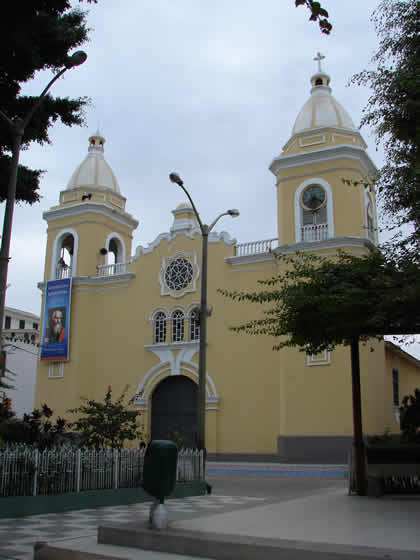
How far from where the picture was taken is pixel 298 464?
62.3ft

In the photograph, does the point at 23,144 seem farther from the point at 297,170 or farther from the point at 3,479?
the point at 297,170

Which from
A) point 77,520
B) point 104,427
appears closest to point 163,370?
point 104,427

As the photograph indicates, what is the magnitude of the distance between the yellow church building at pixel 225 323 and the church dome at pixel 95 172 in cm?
7

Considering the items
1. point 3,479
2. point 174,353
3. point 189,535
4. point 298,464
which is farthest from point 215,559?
point 174,353

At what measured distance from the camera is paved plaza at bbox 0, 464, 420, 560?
5.03 m

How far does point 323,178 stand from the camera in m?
21.9

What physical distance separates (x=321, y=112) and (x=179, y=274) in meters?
8.77

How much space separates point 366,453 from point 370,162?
580 inches

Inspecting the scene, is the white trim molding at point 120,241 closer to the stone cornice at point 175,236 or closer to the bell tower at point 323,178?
the stone cornice at point 175,236

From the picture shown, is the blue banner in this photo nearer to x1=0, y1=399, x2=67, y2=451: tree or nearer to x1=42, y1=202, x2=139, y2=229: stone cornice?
x1=42, y1=202, x2=139, y2=229: stone cornice

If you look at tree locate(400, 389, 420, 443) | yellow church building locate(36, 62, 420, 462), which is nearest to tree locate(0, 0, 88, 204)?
tree locate(400, 389, 420, 443)

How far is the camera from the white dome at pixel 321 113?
2261cm

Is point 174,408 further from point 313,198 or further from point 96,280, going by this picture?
point 313,198

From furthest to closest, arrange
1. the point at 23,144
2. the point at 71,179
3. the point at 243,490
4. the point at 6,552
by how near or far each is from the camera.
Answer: the point at 71,179, the point at 243,490, the point at 23,144, the point at 6,552
